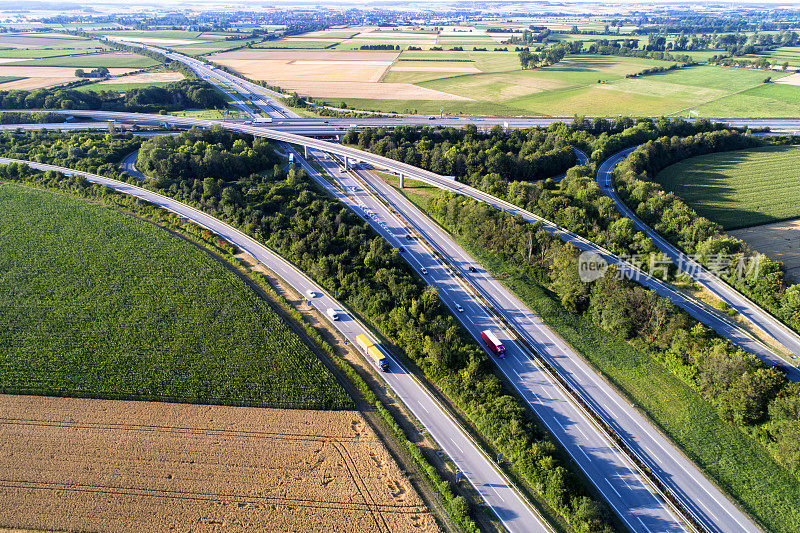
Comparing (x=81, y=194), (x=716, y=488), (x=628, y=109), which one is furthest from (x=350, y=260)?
(x=628, y=109)

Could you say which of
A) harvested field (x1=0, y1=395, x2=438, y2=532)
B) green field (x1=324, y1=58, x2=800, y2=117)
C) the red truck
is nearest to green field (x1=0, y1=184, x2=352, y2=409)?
harvested field (x1=0, y1=395, x2=438, y2=532)

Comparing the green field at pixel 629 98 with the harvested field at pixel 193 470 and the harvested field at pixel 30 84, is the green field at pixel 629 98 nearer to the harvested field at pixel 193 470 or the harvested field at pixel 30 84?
the harvested field at pixel 30 84

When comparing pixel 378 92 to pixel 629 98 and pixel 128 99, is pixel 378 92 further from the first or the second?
pixel 629 98

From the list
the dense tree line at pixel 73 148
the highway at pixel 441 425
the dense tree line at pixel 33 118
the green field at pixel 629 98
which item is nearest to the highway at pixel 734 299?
the highway at pixel 441 425

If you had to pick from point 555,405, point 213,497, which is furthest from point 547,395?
point 213,497

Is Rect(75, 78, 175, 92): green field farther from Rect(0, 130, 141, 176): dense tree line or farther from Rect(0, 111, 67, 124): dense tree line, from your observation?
Rect(0, 130, 141, 176): dense tree line

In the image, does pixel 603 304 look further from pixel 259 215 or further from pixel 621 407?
pixel 259 215
